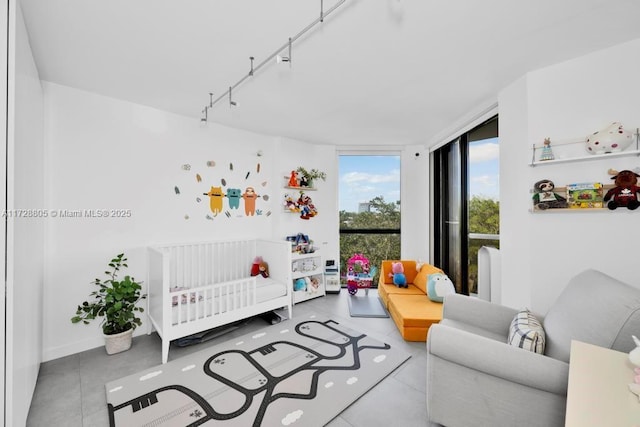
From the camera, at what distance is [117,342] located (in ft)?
7.81

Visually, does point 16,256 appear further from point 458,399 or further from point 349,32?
point 458,399

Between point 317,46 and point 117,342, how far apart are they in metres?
2.89

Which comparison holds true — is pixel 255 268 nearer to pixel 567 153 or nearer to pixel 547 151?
pixel 547 151

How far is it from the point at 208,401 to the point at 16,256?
135 centimetres

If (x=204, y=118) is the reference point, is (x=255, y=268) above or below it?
below

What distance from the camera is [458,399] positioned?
142cm

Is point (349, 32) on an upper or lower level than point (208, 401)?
upper

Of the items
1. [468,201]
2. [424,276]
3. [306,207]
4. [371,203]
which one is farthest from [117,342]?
[468,201]

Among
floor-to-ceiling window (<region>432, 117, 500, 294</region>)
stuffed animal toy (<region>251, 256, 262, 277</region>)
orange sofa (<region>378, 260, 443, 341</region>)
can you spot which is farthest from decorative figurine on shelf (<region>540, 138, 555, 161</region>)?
stuffed animal toy (<region>251, 256, 262, 277</region>)

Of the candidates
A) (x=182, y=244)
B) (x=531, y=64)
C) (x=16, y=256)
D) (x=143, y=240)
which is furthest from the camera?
(x=182, y=244)

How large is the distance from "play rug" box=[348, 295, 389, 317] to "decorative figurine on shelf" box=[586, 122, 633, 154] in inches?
94.3

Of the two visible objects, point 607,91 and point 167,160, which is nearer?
point 607,91


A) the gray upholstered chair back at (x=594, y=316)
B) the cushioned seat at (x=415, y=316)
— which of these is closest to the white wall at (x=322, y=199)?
the cushioned seat at (x=415, y=316)

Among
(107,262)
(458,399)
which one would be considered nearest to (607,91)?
(458,399)
